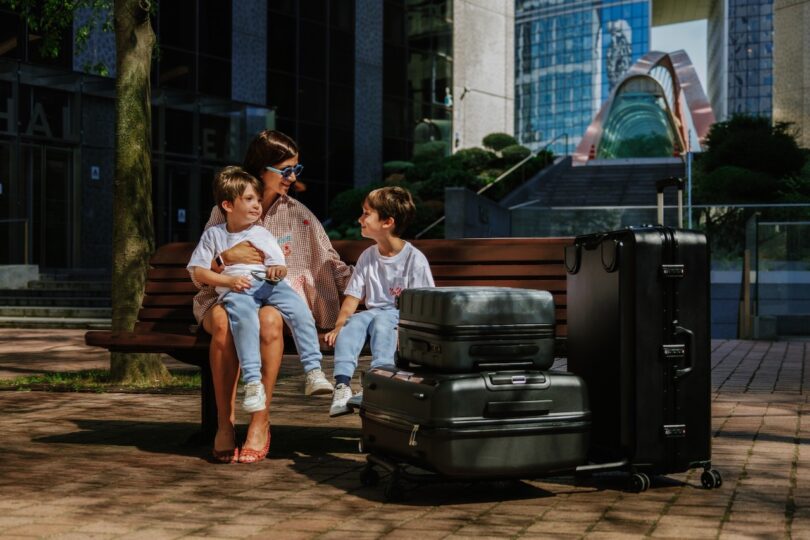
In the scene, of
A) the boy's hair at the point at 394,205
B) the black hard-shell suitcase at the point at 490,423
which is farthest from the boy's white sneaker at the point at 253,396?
the boy's hair at the point at 394,205

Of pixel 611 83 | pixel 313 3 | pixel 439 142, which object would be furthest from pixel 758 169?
pixel 611 83

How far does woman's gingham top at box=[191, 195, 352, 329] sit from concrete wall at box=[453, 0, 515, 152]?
120 feet

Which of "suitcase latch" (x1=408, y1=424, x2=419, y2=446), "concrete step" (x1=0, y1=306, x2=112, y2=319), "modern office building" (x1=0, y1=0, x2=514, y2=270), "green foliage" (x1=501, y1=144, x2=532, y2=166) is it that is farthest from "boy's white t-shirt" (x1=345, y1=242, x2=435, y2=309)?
"green foliage" (x1=501, y1=144, x2=532, y2=166)

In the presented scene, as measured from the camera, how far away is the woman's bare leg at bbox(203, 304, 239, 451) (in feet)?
16.9

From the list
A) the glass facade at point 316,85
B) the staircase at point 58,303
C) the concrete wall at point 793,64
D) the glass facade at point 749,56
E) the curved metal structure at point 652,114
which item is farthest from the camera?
the glass facade at point 749,56

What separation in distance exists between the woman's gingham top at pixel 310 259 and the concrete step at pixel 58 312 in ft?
41.9

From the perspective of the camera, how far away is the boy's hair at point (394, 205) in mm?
5238

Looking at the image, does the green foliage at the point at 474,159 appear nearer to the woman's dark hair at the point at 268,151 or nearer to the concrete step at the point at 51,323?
the concrete step at the point at 51,323

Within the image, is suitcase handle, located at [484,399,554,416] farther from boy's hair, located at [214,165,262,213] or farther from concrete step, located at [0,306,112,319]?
concrete step, located at [0,306,112,319]

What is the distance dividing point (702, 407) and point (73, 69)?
2284 cm

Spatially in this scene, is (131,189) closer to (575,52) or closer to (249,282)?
(249,282)

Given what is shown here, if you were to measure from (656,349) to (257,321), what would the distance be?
1.80 m

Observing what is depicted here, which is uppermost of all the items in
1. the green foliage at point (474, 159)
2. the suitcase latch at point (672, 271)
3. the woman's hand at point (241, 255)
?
the green foliage at point (474, 159)

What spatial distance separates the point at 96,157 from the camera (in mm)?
24734
